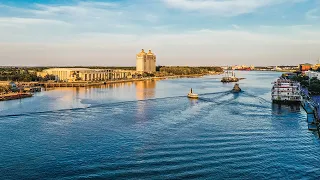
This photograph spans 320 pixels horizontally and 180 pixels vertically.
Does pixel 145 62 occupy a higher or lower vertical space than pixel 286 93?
higher

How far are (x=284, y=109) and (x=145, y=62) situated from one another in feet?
114

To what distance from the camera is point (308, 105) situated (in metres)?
12.4

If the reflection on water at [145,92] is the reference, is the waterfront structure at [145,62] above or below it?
above

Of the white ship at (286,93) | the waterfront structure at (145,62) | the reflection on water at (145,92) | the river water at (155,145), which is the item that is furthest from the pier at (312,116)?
the waterfront structure at (145,62)

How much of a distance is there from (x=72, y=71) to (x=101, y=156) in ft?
80.5

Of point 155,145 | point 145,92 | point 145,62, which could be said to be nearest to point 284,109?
point 155,145

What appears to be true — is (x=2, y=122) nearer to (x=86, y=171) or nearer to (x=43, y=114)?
(x=43, y=114)

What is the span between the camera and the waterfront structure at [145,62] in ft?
149

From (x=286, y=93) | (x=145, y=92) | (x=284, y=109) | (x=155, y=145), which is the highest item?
(x=286, y=93)

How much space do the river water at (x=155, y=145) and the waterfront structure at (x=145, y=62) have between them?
34.6 m

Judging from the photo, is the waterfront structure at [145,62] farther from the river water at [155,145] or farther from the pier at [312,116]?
the river water at [155,145]

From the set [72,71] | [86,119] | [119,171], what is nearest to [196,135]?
[119,171]

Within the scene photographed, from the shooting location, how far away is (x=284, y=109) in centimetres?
1196

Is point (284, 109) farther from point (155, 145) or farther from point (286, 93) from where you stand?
point (155, 145)
